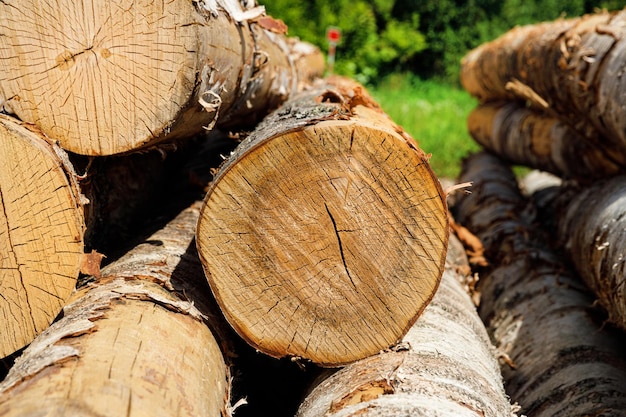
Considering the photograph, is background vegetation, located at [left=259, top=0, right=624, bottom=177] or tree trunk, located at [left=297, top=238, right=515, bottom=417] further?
background vegetation, located at [left=259, top=0, right=624, bottom=177]

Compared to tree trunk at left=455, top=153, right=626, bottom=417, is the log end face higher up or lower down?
higher up

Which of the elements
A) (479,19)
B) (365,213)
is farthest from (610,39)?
(479,19)

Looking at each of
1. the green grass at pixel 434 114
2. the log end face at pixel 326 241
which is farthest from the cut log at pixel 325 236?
the green grass at pixel 434 114

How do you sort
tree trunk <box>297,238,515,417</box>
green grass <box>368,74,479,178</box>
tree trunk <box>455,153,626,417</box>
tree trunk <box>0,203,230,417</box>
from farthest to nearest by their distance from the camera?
1. green grass <box>368,74,479,178</box>
2. tree trunk <box>455,153,626,417</box>
3. tree trunk <box>297,238,515,417</box>
4. tree trunk <box>0,203,230,417</box>

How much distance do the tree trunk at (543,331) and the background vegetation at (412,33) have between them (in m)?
7.14

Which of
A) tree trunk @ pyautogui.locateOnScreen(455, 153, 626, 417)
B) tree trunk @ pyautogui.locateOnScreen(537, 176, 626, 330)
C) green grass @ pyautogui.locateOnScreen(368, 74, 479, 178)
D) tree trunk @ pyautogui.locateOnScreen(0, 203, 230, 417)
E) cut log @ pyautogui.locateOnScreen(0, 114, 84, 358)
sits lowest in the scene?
green grass @ pyautogui.locateOnScreen(368, 74, 479, 178)

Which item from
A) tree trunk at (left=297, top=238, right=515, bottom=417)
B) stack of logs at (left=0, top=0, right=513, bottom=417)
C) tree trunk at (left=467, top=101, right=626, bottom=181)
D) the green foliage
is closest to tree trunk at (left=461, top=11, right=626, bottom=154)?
tree trunk at (left=467, top=101, right=626, bottom=181)

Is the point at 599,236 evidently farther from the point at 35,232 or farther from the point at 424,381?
the point at 35,232

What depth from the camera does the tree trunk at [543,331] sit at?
96.3 inches

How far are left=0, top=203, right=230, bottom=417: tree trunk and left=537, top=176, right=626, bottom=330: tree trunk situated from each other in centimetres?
154

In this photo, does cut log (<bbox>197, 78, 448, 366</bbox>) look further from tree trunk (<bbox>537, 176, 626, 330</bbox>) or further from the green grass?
the green grass

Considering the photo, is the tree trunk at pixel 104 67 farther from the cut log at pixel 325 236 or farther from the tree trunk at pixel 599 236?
the tree trunk at pixel 599 236

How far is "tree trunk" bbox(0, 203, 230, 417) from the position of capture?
147 centimetres

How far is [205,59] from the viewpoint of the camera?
6.38 feet
